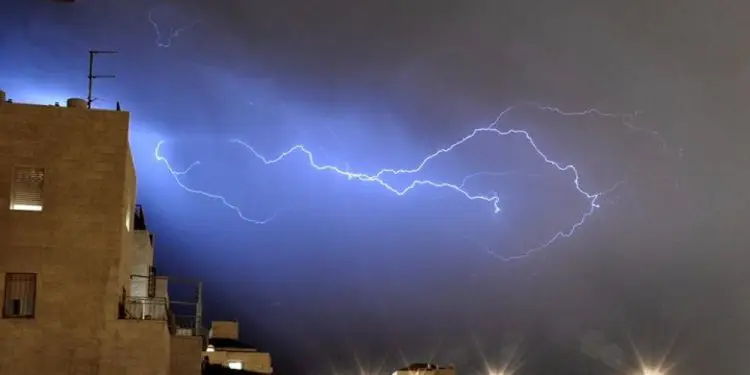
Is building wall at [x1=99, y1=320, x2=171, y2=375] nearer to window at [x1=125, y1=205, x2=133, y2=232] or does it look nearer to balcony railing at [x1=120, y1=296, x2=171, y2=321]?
balcony railing at [x1=120, y1=296, x2=171, y2=321]

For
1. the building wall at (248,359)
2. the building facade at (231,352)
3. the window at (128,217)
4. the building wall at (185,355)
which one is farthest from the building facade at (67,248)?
the building wall at (248,359)

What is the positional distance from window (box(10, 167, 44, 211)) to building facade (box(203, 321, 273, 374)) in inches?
664

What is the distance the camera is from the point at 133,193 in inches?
824

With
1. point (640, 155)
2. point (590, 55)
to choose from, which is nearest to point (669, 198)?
point (640, 155)

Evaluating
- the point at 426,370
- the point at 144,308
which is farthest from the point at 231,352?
the point at 144,308

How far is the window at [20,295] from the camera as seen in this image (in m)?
17.2

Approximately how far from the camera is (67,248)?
17.7 meters

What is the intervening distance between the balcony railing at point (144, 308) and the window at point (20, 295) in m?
1.86

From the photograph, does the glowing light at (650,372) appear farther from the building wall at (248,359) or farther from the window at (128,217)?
the window at (128,217)

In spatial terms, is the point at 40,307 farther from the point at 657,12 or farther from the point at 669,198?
the point at 669,198

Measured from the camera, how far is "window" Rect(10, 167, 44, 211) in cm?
1778

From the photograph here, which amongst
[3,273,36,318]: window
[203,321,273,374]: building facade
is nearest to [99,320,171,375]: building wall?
[3,273,36,318]: window

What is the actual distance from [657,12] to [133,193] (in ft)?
84.0

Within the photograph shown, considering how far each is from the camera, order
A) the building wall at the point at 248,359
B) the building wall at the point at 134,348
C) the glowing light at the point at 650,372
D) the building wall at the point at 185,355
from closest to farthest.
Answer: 1. the building wall at the point at 134,348
2. the building wall at the point at 185,355
3. the building wall at the point at 248,359
4. the glowing light at the point at 650,372
